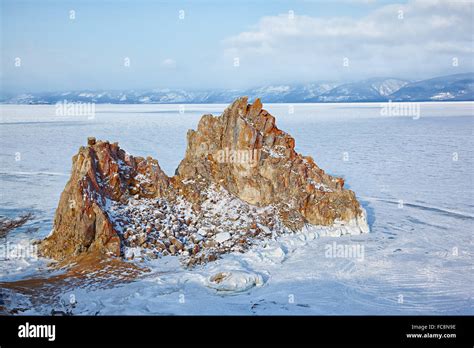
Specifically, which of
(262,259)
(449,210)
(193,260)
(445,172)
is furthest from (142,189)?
(445,172)

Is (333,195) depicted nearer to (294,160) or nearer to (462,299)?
(294,160)

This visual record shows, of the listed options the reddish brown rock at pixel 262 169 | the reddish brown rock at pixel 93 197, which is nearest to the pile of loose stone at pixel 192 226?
the reddish brown rock at pixel 93 197

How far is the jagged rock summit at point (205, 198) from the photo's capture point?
1290 centimetres

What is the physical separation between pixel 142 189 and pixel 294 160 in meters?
5.36

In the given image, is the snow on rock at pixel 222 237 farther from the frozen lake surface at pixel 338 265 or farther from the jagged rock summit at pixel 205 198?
the frozen lake surface at pixel 338 265

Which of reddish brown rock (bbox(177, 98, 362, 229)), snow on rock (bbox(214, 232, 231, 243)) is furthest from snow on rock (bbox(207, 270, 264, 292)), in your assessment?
reddish brown rock (bbox(177, 98, 362, 229))

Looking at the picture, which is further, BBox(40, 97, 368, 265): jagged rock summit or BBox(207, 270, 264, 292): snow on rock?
BBox(40, 97, 368, 265): jagged rock summit

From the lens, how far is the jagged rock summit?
12898 mm

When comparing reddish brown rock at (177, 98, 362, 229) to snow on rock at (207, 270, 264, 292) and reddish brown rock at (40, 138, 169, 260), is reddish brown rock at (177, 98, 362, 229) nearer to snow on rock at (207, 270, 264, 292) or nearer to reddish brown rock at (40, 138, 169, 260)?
reddish brown rock at (40, 138, 169, 260)

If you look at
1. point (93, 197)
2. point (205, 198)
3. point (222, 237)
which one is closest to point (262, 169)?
point (205, 198)

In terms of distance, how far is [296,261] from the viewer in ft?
42.7

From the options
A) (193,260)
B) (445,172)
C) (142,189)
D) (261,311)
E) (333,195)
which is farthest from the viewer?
(445,172)

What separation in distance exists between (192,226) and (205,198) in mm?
1598

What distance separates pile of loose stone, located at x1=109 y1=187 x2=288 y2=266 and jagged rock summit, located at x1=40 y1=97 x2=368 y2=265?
0.10ft
